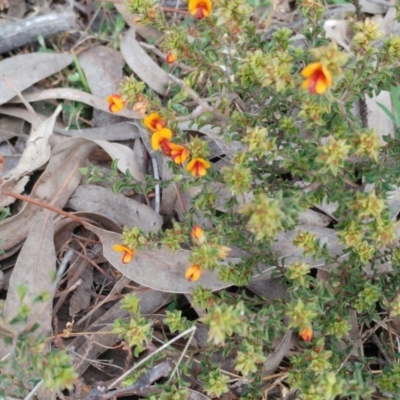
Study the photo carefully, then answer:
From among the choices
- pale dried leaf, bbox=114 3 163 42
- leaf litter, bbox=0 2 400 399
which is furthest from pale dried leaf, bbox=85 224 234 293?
pale dried leaf, bbox=114 3 163 42

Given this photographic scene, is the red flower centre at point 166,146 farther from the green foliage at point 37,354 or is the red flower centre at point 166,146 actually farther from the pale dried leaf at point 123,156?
the pale dried leaf at point 123,156

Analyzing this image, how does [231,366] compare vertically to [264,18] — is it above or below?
below

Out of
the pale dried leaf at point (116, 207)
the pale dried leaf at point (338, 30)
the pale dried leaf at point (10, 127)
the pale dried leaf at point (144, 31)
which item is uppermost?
the pale dried leaf at point (144, 31)

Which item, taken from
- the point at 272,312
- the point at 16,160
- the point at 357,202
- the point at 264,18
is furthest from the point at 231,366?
the point at 264,18

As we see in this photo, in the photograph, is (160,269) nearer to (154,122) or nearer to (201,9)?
(154,122)

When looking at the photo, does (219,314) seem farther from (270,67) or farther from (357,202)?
(270,67)

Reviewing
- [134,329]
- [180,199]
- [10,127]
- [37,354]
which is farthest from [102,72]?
[37,354]

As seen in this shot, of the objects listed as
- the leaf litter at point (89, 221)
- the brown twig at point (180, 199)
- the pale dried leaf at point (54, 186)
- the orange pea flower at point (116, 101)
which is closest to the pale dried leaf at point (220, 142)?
the leaf litter at point (89, 221)
